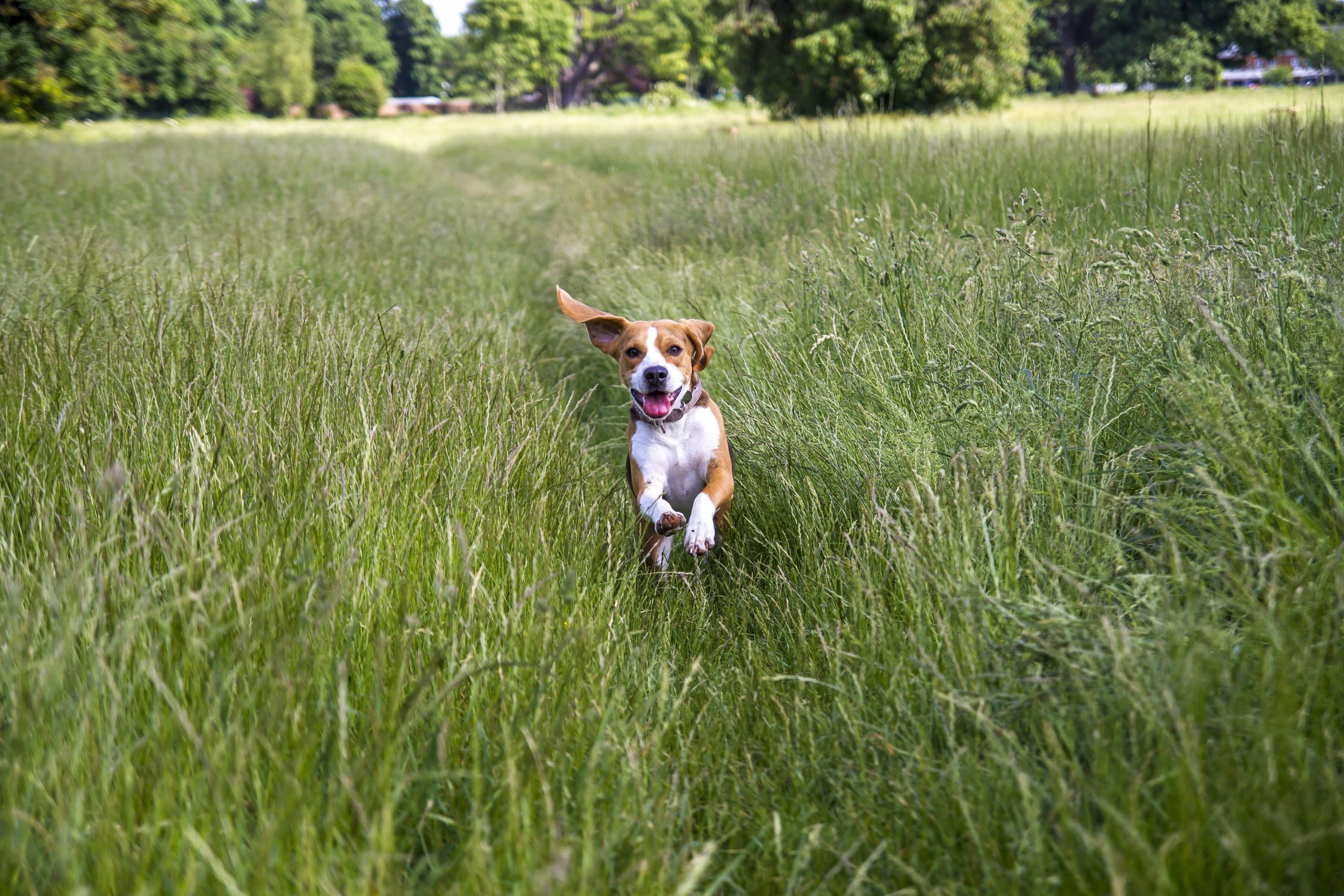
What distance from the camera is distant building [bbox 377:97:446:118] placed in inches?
2857

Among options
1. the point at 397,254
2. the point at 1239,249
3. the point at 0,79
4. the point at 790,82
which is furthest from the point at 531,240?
the point at 790,82

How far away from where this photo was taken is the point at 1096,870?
4.65 feet

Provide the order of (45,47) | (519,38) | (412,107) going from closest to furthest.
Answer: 1. (45,47)
2. (519,38)
3. (412,107)

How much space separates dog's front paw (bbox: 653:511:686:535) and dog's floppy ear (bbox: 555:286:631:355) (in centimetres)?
88

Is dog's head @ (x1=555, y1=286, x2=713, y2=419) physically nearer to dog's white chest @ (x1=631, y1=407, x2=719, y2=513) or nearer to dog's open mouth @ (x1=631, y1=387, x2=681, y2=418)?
dog's open mouth @ (x1=631, y1=387, x2=681, y2=418)

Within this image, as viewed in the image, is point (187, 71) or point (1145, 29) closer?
point (1145, 29)

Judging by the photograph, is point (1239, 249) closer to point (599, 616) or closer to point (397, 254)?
point (599, 616)

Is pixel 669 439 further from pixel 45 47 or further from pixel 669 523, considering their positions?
pixel 45 47

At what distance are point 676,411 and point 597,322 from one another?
633mm

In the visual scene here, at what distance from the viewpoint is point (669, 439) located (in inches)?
138

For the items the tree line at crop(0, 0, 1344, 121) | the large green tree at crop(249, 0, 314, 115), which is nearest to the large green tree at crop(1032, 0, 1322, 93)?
the tree line at crop(0, 0, 1344, 121)

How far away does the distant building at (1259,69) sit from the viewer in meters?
5.57

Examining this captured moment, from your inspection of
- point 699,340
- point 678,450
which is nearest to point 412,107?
point 699,340

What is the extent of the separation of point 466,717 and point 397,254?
654 cm
